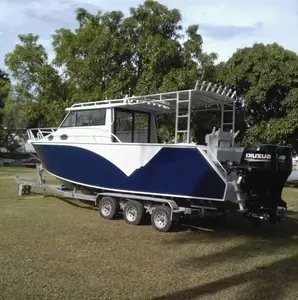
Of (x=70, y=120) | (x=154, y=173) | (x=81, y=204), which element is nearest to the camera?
(x=154, y=173)

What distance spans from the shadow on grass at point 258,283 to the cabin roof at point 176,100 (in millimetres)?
4166

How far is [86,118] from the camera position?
41.7ft

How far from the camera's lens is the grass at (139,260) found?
6082 mm

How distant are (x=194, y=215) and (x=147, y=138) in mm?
3328

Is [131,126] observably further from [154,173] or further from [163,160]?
[163,160]

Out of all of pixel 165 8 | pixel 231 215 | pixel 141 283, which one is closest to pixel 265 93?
pixel 165 8

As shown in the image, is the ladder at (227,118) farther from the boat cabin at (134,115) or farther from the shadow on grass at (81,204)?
the shadow on grass at (81,204)

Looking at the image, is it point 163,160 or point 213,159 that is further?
point 163,160

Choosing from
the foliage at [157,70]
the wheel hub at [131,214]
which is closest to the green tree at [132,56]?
the foliage at [157,70]

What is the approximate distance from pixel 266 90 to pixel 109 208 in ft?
43.0

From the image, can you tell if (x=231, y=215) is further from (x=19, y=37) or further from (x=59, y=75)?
(x=19, y=37)

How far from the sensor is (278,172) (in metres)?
9.52

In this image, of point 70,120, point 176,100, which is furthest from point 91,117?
point 176,100

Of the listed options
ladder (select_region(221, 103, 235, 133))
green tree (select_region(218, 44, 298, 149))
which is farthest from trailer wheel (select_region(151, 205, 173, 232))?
green tree (select_region(218, 44, 298, 149))
